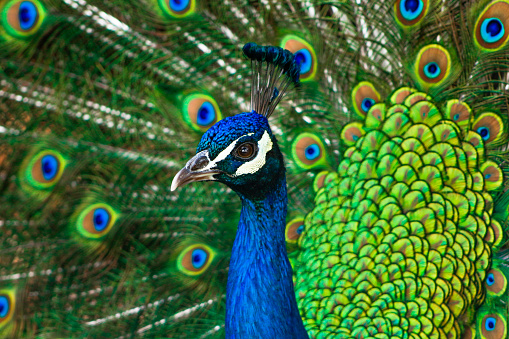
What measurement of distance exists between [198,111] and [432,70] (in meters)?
0.68

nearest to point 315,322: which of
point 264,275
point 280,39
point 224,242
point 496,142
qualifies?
point 264,275

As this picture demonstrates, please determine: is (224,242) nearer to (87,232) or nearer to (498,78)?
(87,232)

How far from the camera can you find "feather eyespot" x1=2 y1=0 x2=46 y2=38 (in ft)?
4.04

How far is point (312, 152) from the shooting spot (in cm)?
141

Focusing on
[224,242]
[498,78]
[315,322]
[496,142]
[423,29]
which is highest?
[423,29]

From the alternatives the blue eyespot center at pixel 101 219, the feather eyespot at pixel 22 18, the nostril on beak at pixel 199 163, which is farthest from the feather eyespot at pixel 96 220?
the nostril on beak at pixel 199 163

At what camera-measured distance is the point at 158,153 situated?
1455 mm

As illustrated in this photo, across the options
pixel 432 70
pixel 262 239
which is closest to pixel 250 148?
pixel 262 239

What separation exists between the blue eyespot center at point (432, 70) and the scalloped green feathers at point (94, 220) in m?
1.00

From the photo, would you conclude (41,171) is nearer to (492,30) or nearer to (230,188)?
(230,188)

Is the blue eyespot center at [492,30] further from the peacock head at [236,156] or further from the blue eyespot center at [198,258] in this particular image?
the blue eyespot center at [198,258]

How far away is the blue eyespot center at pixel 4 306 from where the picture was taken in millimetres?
→ 1370

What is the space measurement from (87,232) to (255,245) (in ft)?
2.33

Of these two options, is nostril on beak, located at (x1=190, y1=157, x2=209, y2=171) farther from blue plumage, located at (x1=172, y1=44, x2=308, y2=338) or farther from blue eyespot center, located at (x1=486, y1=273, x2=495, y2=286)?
blue eyespot center, located at (x1=486, y1=273, x2=495, y2=286)
